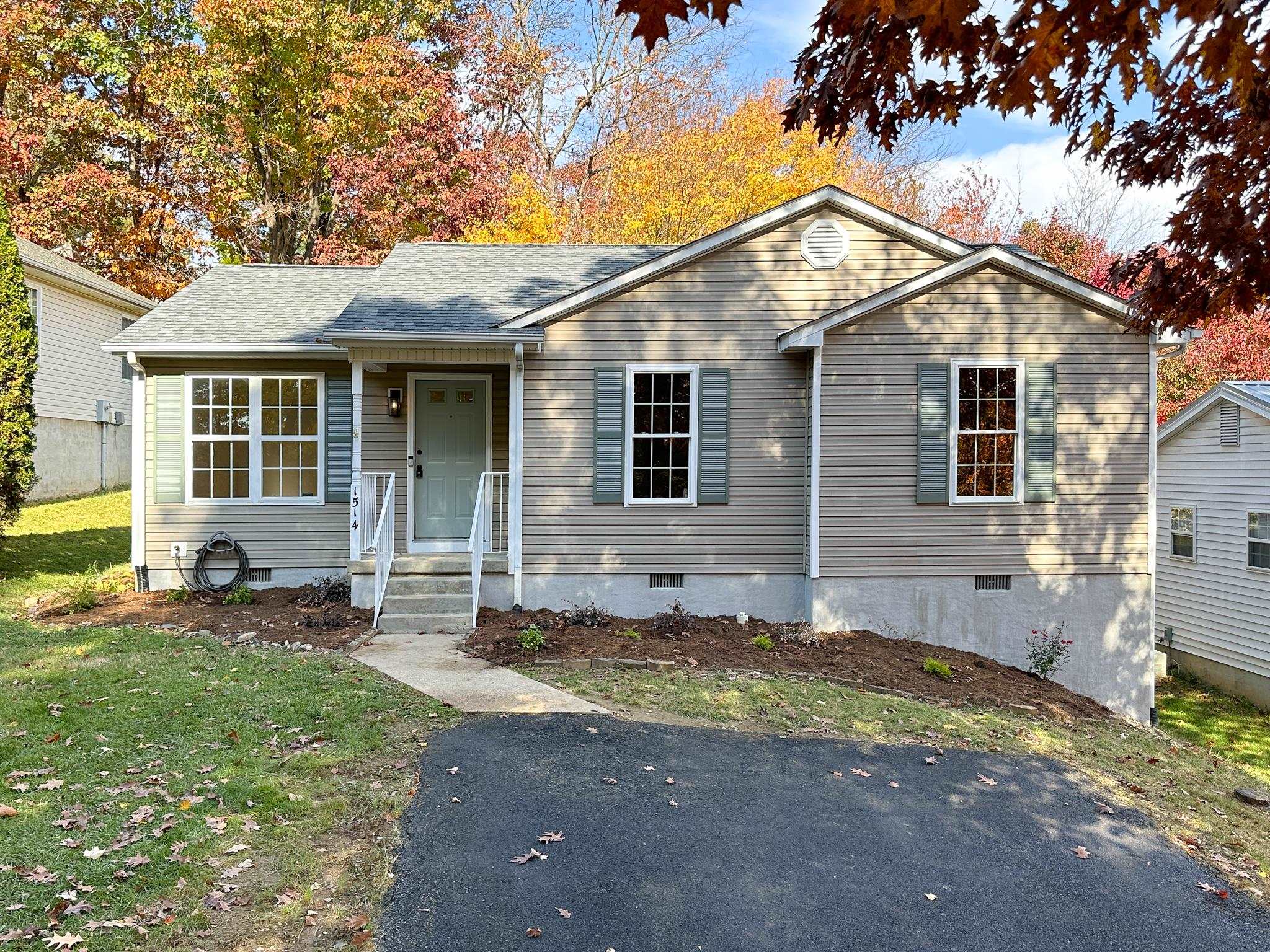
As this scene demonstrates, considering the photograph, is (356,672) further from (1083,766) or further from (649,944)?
(1083,766)

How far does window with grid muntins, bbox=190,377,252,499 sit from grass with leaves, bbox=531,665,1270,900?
565 centimetres

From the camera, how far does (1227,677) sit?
14555mm

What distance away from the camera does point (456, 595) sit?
359 inches

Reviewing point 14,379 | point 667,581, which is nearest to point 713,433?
point 667,581

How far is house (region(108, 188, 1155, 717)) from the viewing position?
30.4ft

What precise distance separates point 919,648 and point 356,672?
5884 mm

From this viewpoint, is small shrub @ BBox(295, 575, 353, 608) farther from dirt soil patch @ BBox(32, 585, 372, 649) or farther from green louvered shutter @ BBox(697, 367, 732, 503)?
green louvered shutter @ BBox(697, 367, 732, 503)

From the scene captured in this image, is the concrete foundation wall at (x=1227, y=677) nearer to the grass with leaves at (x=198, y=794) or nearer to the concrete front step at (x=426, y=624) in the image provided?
the concrete front step at (x=426, y=624)

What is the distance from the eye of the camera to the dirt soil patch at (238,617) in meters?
8.44

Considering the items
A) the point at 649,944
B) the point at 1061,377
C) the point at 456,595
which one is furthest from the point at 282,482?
the point at 1061,377

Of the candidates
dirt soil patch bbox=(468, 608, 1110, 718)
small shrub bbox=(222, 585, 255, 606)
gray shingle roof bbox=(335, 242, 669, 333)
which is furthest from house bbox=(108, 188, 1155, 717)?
small shrub bbox=(222, 585, 255, 606)

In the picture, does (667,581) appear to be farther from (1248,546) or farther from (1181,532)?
(1181,532)

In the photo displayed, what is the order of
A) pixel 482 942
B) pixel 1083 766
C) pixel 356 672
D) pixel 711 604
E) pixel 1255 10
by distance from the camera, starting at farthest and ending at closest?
pixel 711 604 < pixel 356 672 < pixel 1083 766 < pixel 1255 10 < pixel 482 942

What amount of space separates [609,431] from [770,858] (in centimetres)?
595
